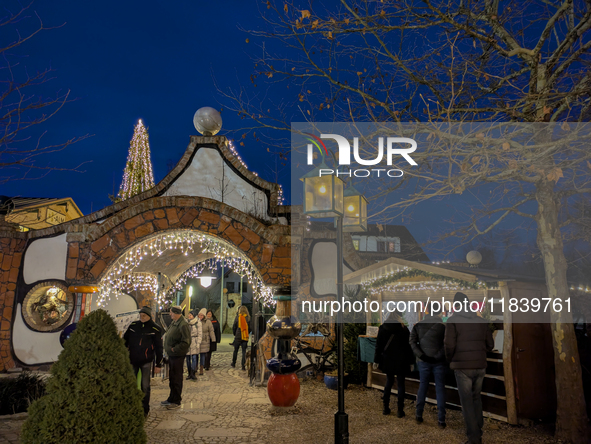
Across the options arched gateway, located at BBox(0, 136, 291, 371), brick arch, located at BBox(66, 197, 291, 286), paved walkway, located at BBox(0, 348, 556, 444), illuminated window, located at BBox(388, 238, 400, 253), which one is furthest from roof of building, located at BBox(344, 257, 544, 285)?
illuminated window, located at BBox(388, 238, 400, 253)

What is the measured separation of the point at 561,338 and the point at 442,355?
1.66 metres

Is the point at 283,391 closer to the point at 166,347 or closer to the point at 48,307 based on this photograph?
the point at 166,347

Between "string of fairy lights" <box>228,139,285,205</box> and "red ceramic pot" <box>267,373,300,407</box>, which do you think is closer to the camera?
"red ceramic pot" <box>267,373,300,407</box>

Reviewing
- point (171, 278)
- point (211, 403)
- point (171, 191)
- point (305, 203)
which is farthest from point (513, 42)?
point (171, 278)

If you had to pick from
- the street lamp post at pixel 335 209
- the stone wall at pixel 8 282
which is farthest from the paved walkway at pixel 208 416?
the stone wall at pixel 8 282

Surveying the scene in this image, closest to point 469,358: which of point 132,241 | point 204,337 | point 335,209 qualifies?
point 335,209

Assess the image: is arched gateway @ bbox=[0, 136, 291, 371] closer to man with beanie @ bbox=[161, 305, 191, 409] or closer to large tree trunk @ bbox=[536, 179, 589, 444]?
man with beanie @ bbox=[161, 305, 191, 409]

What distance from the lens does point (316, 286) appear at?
1170 cm

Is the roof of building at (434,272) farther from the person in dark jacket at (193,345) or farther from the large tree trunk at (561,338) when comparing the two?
the person in dark jacket at (193,345)

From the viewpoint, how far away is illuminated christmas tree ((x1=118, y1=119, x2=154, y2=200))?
16.6 m

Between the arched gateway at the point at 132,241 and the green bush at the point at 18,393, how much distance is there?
4339 millimetres

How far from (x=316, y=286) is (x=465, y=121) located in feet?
20.6

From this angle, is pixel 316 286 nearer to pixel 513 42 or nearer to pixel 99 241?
pixel 99 241

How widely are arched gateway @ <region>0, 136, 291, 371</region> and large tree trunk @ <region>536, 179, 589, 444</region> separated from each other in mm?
6428
